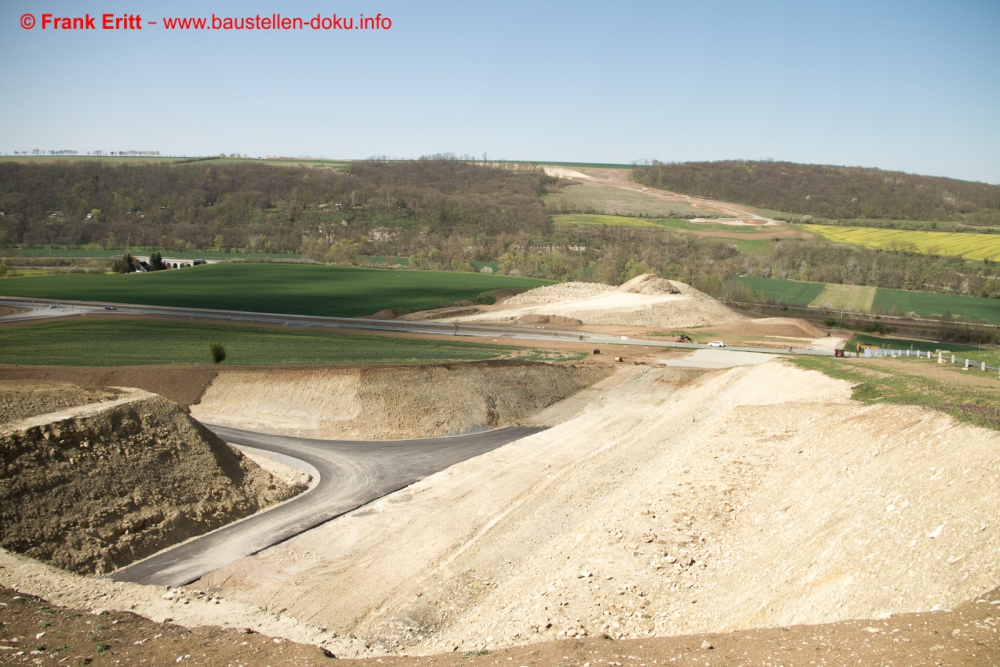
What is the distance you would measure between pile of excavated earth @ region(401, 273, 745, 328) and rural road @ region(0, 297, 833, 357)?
17.9ft

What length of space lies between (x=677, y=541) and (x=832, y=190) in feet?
547

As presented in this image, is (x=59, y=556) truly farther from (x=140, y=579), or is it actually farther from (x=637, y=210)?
(x=637, y=210)

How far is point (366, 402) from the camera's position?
38438 millimetres

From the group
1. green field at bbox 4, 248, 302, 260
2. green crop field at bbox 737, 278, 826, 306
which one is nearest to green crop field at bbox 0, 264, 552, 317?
green field at bbox 4, 248, 302, 260

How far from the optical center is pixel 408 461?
32.7 m

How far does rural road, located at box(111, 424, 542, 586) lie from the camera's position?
22078 mm

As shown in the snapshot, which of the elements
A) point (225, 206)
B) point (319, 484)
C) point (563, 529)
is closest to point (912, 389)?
point (563, 529)

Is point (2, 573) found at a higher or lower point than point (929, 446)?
lower

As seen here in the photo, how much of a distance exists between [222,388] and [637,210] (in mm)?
136344

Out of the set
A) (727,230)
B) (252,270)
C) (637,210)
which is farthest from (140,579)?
(637,210)

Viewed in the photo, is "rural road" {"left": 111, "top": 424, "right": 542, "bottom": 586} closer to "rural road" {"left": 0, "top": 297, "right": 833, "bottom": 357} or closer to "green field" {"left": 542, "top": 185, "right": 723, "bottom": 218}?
"rural road" {"left": 0, "top": 297, "right": 833, "bottom": 357}

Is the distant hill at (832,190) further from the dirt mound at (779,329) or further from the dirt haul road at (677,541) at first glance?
the dirt haul road at (677,541)

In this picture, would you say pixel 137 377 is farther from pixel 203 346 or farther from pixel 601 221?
pixel 601 221

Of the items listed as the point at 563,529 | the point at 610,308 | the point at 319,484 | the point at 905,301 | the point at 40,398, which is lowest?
the point at 319,484
